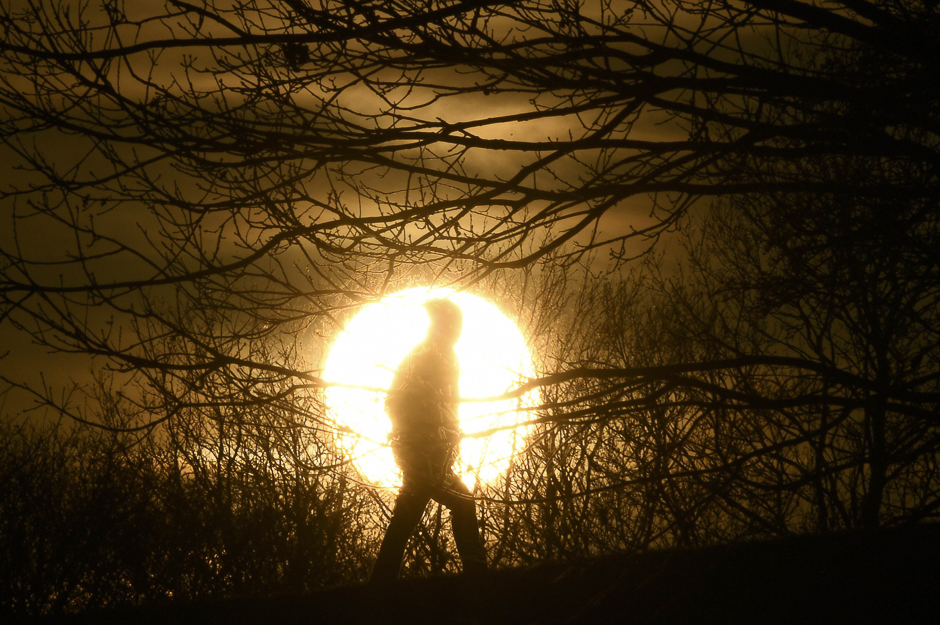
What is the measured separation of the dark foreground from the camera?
2.77 meters

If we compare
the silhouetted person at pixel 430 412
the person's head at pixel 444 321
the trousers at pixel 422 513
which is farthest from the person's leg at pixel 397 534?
the person's head at pixel 444 321

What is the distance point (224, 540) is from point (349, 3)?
10832 mm

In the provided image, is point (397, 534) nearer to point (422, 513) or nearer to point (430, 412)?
point (422, 513)

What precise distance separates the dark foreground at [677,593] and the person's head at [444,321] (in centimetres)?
120

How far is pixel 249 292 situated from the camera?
346 cm

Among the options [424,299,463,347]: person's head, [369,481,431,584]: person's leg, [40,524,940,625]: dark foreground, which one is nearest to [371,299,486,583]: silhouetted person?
[424,299,463,347]: person's head

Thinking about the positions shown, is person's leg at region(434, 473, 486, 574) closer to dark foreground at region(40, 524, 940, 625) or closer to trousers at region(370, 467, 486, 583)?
trousers at region(370, 467, 486, 583)

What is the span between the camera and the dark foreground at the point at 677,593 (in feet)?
9.07

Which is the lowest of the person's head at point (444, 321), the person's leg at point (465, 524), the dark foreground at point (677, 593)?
the dark foreground at point (677, 593)

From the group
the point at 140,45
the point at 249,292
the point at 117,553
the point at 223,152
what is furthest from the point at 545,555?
the point at 117,553

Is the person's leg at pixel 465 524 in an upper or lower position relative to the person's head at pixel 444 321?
lower

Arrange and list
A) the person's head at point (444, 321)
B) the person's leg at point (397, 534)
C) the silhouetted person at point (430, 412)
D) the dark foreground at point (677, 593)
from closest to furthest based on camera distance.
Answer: the dark foreground at point (677, 593) → the silhouetted person at point (430, 412) → the person's head at point (444, 321) → the person's leg at point (397, 534)

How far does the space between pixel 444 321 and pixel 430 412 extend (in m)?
0.53

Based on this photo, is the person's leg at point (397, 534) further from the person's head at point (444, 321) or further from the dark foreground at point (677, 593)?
the dark foreground at point (677, 593)
